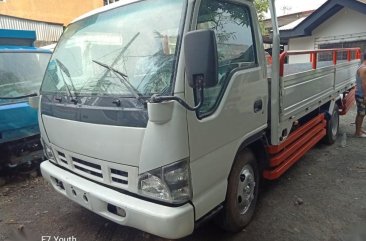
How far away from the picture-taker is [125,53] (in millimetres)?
2441

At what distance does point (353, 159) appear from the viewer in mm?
5016

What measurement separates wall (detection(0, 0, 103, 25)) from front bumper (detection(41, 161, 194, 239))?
47.1 ft

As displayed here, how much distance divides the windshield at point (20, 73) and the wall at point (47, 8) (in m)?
11.2

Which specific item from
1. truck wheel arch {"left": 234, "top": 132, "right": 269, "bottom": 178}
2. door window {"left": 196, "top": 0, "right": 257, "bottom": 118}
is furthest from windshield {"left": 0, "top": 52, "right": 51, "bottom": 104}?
truck wheel arch {"left": 234, "top": 132, "right": 269, "bottom": 178}

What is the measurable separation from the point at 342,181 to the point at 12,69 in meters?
4.79

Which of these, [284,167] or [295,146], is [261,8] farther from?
[284,167]

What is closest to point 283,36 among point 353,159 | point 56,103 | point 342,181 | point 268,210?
point 353,159

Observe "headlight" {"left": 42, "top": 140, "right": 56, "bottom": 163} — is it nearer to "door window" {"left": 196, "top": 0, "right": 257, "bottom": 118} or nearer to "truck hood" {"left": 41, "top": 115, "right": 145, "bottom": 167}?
"truck hood" {"left": 41, "top": 115, "right": 145, "bottom": 167}

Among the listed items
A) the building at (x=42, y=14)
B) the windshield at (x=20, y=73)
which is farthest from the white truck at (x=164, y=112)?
the building at (x=42, y=14)

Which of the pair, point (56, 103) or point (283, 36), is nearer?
point (56, 103)

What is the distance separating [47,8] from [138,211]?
16053mm

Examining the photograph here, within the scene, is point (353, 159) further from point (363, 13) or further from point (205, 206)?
point (363, 13)

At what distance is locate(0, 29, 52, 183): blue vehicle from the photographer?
4109 mm

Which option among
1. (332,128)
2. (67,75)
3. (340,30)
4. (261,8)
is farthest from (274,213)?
(340,30)
